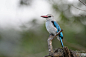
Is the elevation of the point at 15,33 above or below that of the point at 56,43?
above

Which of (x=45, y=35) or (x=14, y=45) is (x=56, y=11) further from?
(x=14, y=45)

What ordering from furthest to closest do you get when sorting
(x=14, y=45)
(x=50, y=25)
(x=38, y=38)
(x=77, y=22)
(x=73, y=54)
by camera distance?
(x=14, y=45) → (x=38, y=38) → (x=77, y=22) → (x=50, y=25) → (x=73, y=54)

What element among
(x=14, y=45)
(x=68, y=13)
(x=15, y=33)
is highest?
(x=68, y=13)

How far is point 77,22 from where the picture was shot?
7738 mm

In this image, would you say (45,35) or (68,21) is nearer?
(68,21)

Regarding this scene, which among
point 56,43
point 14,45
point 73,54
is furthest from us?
point 14,45

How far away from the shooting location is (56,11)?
26.1 ft

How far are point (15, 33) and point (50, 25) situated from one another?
4.65 m

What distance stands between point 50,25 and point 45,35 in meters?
3.90

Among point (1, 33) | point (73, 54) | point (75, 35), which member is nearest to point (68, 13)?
point (75, 35)

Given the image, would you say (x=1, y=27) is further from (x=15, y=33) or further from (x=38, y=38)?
(x=38, y=38)

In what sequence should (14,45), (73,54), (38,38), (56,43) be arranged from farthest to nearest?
1. (14,45)
2. (38,38)
3. (56,43)
4. (73,54)

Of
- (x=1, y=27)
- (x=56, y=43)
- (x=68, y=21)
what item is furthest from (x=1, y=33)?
(x=68, y=21)

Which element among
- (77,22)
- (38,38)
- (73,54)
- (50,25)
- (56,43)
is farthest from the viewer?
(38,38)
